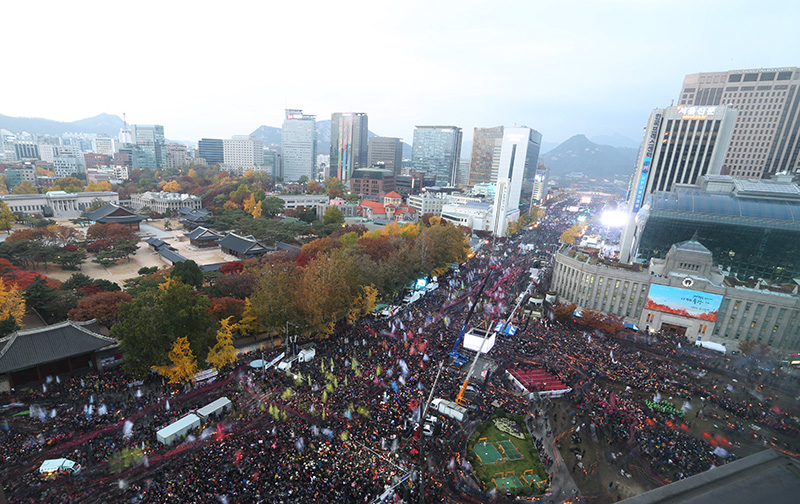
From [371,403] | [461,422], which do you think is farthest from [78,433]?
[461,422]

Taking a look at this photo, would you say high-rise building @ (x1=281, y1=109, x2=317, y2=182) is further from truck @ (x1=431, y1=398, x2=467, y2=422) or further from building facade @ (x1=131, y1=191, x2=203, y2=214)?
truck @ (x1=431, y1=398, x2=467, y2=422)

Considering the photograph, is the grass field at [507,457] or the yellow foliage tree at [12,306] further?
the yellow foliage tree at [12,306]

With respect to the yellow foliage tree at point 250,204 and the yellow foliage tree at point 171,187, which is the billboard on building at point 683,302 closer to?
the yellow foliage tree at point 250,204

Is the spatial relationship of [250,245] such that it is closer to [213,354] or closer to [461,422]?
[213,354]

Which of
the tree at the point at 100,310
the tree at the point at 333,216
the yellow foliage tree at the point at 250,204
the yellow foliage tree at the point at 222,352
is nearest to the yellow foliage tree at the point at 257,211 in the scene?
the yellow foliage tree at the point at 250,204

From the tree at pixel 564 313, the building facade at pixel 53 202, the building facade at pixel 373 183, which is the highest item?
the building facade at pixel 373 183

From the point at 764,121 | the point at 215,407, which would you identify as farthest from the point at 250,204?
the point at 764,121
